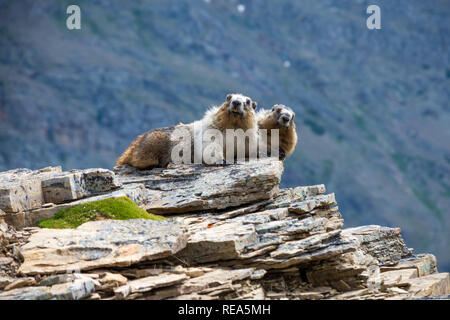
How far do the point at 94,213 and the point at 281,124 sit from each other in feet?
30.1

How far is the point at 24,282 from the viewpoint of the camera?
9.68 m

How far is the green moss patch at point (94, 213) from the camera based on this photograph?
12.1m

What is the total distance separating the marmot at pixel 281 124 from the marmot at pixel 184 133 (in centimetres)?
117

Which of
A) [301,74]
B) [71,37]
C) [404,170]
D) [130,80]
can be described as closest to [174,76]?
[130,80]

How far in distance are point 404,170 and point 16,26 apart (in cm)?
10563

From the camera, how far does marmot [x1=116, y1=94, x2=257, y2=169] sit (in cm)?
1803

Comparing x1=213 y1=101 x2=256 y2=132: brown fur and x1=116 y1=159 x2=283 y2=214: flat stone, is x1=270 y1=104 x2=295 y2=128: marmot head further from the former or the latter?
x1=116 y1=159 x2=283 y2=214: flat stone

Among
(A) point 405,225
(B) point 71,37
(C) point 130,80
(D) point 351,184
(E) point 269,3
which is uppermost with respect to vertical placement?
(E) point 269,3

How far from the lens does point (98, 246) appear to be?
1069cm

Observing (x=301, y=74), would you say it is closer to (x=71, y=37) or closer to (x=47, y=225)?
(x=71, y=37)

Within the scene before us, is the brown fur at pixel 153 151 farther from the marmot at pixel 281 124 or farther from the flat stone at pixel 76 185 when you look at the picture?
the flat stone at pixel 76 185

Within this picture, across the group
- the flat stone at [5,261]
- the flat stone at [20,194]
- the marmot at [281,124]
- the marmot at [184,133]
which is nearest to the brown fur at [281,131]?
the marmot at [281,124]

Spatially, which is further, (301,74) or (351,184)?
(301,74)

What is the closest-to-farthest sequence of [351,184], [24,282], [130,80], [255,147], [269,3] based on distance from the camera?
1. [24,282]
2. [255,147]
3. [351,184]
4. [130,80]
5. [269,3]
